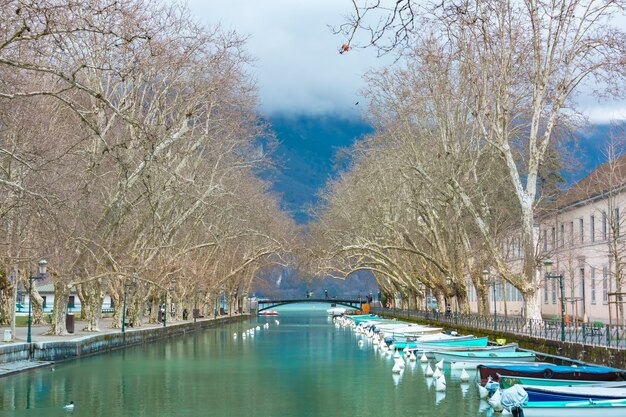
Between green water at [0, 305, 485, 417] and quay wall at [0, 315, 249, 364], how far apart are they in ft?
2.27

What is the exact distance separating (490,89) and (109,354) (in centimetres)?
2373

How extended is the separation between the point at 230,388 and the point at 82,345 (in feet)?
42.2

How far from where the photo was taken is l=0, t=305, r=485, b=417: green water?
23.9 meters

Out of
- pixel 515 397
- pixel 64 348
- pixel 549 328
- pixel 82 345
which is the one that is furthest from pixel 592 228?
pixel 515 397

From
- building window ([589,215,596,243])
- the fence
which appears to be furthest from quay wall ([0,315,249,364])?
building window ([589,215,596,243])

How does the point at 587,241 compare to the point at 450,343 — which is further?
the point at 587,241

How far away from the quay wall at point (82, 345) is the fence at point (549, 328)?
18853 millimetres

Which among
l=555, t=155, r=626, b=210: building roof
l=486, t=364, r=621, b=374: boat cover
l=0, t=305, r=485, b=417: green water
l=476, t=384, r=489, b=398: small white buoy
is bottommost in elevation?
l=0, t=305, r=485, b=417: green water

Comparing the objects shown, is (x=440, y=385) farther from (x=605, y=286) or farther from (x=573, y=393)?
(x=605, y=286)

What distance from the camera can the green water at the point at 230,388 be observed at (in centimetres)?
2392

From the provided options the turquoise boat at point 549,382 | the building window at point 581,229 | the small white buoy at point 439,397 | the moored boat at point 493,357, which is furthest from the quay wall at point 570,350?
the building window at point 581,229

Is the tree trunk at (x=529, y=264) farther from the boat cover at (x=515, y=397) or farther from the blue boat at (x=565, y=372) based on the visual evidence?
the boat cover at (x=515, y=397)

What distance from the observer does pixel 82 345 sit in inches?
1565

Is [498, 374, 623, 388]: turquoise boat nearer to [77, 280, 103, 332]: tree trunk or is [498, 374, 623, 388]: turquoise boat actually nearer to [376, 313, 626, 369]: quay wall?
[376, 313, 626, 369]: quay wall
